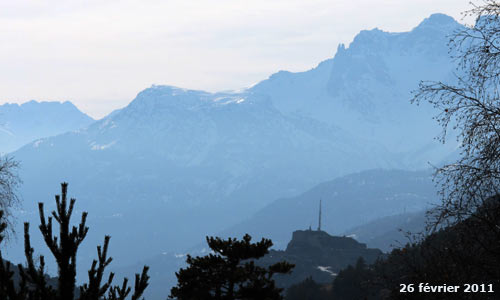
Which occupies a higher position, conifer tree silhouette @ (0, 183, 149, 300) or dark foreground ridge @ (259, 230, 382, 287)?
dark foreground ridge @ (259, 230, 382, 287)

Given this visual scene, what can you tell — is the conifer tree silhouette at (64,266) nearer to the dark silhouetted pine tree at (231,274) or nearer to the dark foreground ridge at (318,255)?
the dark silhouetted pine tree at (231,274)

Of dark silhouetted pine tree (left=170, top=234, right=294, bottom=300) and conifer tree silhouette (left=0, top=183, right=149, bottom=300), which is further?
dark silhouetted pine tree (left=170, top=234, right=294, bottom=300)

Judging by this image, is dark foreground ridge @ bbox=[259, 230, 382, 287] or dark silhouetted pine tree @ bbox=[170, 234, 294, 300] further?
dark foreground ridge @ bbox=[259, 230, 382, 287]

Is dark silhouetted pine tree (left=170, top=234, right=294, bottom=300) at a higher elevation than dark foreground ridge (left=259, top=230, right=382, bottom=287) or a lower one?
lower

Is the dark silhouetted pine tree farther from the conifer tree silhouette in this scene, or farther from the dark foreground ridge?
the dark foreground ridge

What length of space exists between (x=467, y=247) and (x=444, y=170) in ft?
6.00

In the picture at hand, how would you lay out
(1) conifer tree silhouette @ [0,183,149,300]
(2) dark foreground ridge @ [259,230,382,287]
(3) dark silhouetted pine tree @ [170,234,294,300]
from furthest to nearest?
(2) dark foreground ridge @ [259,230,382,287] → (3) dark silhouetted pine tree @ [170,234,294,300] → (1) conifer tree silhouette @ [0,183,149,300]

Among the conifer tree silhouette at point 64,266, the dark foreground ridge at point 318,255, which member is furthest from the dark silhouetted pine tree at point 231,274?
the dark foreground ridge at point 318,255

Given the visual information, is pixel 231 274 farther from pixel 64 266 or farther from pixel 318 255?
pixel 318 255

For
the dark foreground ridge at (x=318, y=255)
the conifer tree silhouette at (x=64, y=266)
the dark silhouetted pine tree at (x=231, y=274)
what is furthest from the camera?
the dark foreground ridge at (x=318, y=255)

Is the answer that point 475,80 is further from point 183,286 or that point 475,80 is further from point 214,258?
point 183,286

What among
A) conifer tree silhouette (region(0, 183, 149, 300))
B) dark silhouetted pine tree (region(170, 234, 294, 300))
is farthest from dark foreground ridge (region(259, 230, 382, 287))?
conifer tree silhouette (region(0, 183, 149, 300))

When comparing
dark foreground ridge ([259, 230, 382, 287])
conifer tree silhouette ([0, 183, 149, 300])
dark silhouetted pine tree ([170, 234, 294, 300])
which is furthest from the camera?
dark foreground ridge ([259, 230, 382, 287])

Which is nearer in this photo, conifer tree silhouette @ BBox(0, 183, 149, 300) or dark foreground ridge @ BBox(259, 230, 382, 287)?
conifer tree silhouette @ BBox(0, 183, 149, 300)
